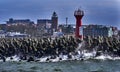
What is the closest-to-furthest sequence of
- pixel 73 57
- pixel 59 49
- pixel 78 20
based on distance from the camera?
pixel 73 57 → pixel 59 49 → pixel 78 20

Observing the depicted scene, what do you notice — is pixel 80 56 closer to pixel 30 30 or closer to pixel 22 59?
pixel 22 59

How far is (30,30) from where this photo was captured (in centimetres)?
15400

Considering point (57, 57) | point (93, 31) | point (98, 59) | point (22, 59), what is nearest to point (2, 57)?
point (22, 59)

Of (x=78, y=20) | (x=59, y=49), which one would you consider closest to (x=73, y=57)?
(x=59, y=49)

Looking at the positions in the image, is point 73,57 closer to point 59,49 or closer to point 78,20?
point 59,49

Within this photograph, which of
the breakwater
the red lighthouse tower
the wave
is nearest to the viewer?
the wave

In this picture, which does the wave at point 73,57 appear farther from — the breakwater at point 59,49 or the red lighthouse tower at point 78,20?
the red lighthouse tower at point 78,20

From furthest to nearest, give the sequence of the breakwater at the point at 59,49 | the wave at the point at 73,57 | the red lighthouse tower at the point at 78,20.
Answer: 1. the red lighthouse tower at the point at 78,20
2. the breakwater at the point at 59,49
3. the wave at the point at 73,57

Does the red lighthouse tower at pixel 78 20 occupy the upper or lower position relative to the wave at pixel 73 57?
upper

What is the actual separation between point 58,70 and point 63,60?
15727 mm

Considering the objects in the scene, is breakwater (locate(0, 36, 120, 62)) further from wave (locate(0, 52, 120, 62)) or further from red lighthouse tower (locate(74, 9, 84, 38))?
red lighthouse tower (locate(74, 9, 84, 38))

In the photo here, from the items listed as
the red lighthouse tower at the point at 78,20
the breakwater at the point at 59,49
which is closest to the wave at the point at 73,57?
the breakwater at the point at 59,49

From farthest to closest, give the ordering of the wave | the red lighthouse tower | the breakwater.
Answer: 1. the red lighthouse tower
2. the breakwater
3. the wave

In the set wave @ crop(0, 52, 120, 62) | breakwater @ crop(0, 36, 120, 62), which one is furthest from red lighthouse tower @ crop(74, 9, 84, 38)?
wave @ crop(0, 52, 120, 62)
